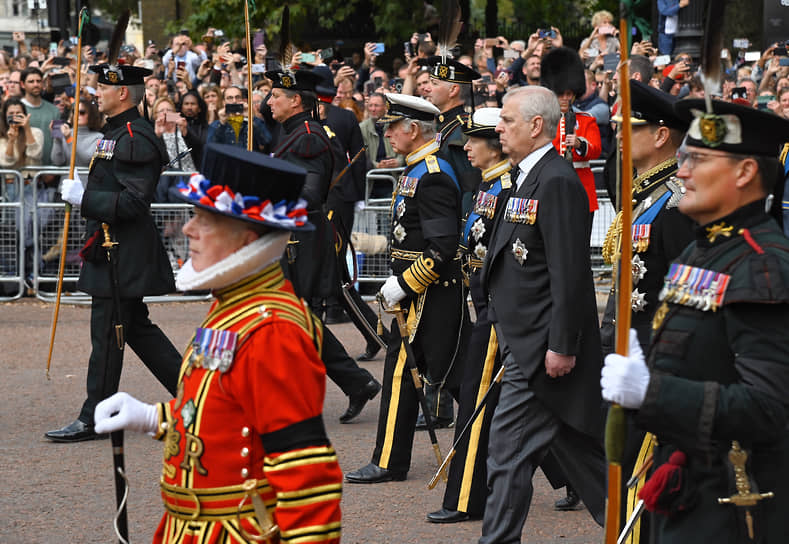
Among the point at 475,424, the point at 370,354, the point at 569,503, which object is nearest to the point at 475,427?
the point at 475,424

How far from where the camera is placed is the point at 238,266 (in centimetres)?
337

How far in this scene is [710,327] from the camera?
11.3 feet

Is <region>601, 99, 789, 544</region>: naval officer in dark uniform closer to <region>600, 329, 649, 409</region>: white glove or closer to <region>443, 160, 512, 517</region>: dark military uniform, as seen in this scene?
<region>600, 329, 649, 409</region>: white glove

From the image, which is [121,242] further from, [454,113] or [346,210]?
[346,210]

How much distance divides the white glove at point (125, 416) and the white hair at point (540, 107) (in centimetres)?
258

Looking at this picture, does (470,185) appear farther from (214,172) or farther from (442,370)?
(214,172)

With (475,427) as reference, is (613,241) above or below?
above

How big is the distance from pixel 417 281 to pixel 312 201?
167 centimetres

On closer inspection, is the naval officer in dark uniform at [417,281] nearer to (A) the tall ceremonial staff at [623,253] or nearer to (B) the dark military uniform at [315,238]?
(B) the dark military uniform at [315,238]

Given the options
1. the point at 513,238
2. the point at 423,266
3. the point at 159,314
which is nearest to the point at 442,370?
the point at 423,266

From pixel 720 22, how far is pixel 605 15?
563 inches

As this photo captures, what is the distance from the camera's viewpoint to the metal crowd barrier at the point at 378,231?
13.1 m

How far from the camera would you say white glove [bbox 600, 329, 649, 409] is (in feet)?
10.7

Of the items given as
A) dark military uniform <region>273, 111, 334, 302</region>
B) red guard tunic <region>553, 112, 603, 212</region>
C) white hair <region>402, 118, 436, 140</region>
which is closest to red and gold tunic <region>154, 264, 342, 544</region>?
white hair <region>402, 118, 436, 140</region>
